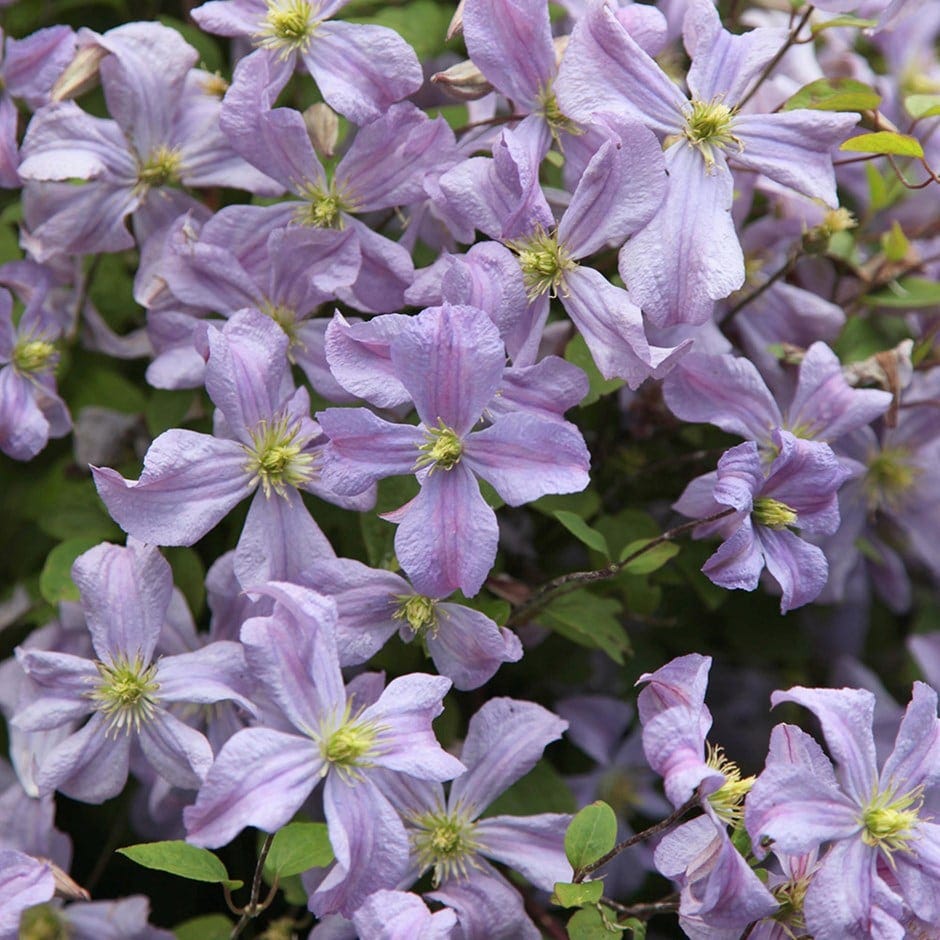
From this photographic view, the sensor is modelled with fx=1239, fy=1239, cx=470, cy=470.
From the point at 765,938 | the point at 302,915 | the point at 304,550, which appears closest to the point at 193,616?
the point at 304,550

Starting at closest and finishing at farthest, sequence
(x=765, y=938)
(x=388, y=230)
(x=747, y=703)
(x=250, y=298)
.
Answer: (x=765, y=938) < (x=250, y=298) < (x=388, y=230) < (x=747, y=703)

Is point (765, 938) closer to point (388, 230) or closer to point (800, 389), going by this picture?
point (800, 389)

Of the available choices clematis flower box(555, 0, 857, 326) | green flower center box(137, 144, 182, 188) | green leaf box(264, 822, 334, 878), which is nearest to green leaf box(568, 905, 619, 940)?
green leaf box(264, 822, 334, 878)

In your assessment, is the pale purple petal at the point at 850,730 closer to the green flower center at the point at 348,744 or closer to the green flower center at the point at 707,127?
the green flower center at the point at 348,744

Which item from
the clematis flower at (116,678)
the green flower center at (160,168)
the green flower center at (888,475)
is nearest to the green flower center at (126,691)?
the clematis flower at (116,678)

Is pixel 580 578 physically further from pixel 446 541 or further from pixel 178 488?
pixel 178 488

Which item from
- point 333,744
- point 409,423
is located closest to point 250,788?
point 333,744

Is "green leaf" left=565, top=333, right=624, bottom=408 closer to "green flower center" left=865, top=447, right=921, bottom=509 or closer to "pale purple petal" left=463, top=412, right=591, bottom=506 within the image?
"pale purple petal" left=463, top=412, right=591, bottom=506
